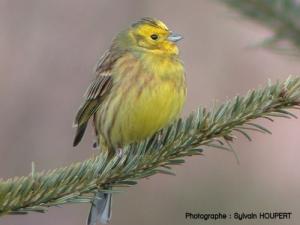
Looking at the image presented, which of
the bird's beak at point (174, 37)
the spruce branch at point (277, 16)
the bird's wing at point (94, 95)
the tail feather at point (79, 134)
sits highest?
the bird's beak at point (174, 37)

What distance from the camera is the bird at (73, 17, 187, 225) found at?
329cm

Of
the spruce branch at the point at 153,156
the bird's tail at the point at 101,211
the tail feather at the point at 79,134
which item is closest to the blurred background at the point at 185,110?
the tail feather at the point at 79,134

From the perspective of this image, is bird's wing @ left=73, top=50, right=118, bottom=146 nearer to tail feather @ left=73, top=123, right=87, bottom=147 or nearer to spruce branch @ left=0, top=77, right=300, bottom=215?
tail feather @ left=73, top=123, right=87, bottom=147

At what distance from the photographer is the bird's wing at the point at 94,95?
3.66 metres

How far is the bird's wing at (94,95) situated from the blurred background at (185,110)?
161cm

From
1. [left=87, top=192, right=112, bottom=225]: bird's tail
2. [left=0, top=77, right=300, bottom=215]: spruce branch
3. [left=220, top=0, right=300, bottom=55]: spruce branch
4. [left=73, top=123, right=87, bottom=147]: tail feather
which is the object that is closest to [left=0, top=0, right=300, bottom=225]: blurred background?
[left=73, top=123, right=87, bottom=147]: tail feather

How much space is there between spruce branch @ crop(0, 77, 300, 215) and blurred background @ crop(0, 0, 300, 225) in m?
2.71

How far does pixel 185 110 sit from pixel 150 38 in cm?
214

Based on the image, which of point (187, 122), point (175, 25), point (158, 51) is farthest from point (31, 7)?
point (187, 122)

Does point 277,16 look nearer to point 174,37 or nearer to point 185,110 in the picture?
point 174,37

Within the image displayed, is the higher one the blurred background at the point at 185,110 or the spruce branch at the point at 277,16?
the blurred background at the point at 185,110

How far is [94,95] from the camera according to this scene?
372 centimetres

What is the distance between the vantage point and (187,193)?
5.38 meters

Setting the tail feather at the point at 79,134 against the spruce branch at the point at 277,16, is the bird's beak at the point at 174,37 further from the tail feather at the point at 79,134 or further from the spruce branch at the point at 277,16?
the spruce branch at the point at 277,16
